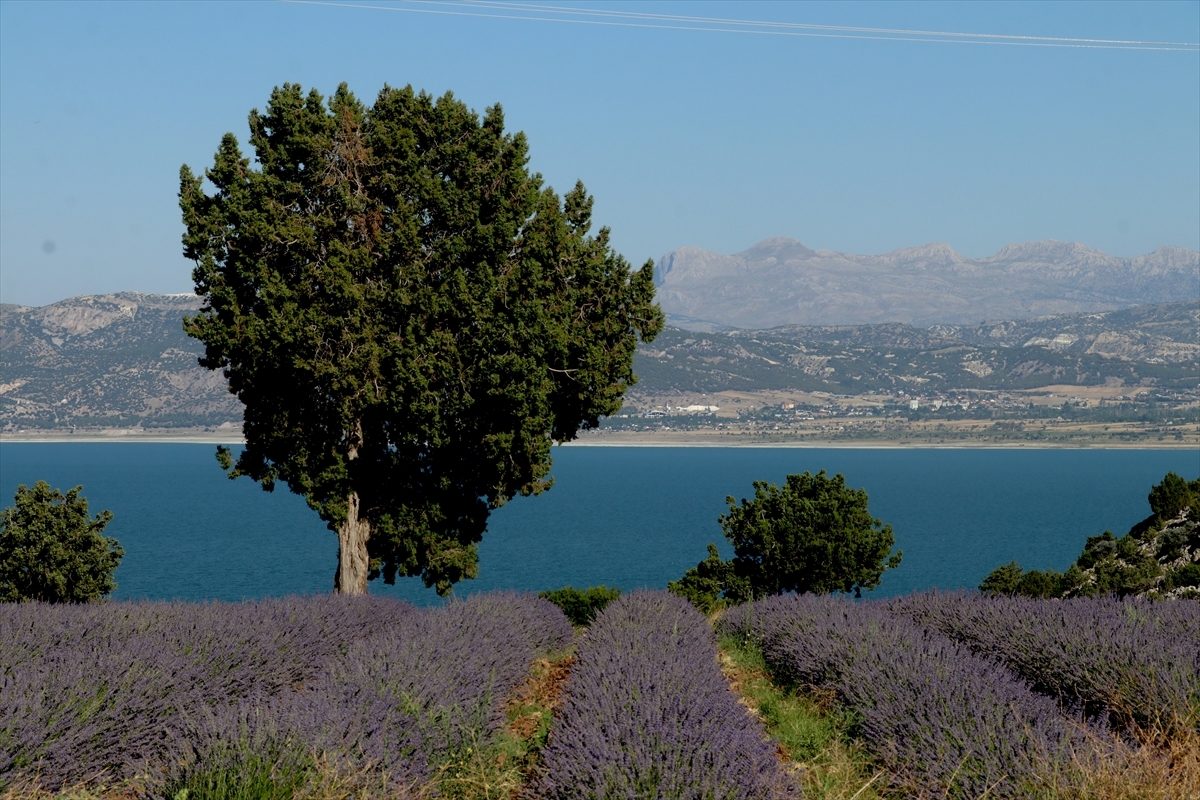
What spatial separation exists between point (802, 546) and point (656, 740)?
2149 centimetres

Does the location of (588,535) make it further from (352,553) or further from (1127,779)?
(1127,779)

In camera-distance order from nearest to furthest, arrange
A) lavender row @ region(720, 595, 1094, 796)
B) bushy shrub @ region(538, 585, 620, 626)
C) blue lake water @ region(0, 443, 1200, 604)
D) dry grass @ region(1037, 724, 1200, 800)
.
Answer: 1. dry grass @ region(1037, 724, 1200, 800)
2. lavender row @ region(720, 595, 1094, 796)
3. bushy shrub @ region(538, 585, 620, 626)
4. blue lake water @ region(0, 443, 1200, 604)

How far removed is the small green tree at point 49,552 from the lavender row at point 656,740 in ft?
59.9

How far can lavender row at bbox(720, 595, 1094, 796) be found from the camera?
7809mm

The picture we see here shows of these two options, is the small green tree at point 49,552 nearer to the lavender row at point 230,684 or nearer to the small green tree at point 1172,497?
the lavender row at point 230,684

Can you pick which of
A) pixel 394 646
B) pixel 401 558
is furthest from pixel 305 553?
pixel 394 646

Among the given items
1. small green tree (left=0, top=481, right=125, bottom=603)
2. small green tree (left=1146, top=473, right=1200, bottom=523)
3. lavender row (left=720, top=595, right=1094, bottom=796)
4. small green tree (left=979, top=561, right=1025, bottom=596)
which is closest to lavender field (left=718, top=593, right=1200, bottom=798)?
lavender row (left=720, top=595, right=1094, bottom=796)

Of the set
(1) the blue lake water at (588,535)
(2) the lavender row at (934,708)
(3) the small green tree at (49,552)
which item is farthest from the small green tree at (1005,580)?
(1) the blue lake water at (588,535)

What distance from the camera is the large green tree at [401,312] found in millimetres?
20938

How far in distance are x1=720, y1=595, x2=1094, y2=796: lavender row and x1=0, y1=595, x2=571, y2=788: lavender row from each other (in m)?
3.33

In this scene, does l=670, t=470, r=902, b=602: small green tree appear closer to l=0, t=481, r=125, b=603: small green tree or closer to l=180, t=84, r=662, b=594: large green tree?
l=180, t=84, r=662, b=594: large green tree

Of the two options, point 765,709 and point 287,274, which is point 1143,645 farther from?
point 287,274

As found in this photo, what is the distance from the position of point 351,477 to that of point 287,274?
4204mm

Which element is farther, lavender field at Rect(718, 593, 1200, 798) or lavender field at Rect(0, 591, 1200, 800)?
lavender field at Rect(718, 593, 1200, 798)
